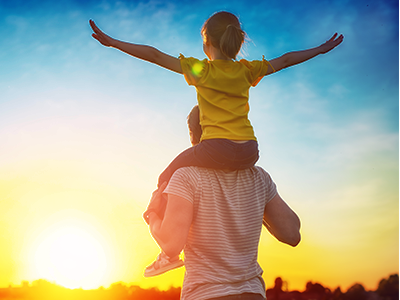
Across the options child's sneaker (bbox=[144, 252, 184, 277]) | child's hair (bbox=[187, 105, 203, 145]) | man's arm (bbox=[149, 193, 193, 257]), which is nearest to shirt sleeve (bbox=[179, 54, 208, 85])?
child's hair (bbox=[187, 105, 203, 145])

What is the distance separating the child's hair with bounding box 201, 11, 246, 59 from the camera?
271 centimetres

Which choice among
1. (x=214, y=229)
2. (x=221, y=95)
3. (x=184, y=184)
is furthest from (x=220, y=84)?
(x=214, y=229)

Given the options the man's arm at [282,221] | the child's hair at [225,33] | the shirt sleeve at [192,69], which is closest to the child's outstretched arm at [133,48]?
the shirt sleeve at [192,69]

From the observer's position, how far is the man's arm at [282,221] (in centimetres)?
274

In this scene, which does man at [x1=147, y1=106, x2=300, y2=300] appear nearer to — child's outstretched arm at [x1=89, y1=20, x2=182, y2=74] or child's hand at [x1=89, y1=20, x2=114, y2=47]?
child's outstretched arm at [x1=89, y1=20, x2=182, y2=74]

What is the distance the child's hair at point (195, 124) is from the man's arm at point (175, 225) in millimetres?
837

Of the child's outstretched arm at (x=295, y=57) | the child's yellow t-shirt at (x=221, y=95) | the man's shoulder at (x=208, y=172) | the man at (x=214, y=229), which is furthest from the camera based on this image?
the child's outstretched arm at (x=295, y=57)

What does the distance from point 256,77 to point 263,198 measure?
967 mm

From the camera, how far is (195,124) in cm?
305

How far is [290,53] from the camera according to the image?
2963mm

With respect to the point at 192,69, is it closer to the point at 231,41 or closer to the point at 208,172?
the point at 231,41

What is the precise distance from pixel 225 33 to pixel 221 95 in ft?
1.59

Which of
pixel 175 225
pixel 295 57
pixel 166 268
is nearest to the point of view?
pixel 175 225

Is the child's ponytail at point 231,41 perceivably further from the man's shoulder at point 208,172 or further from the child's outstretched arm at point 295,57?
the man's shoulder at point 208,172
